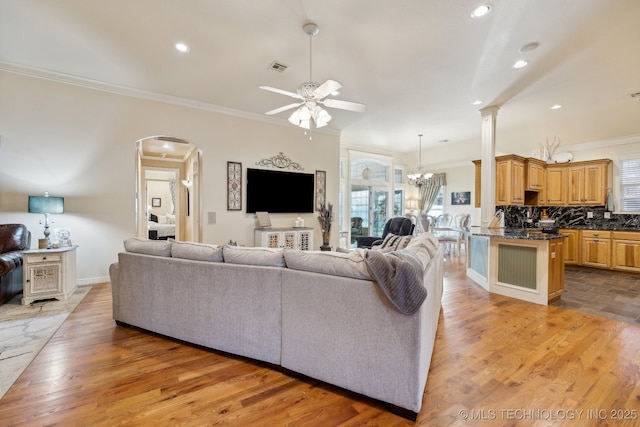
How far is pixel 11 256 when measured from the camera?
3.42 meters

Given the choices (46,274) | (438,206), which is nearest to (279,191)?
(46,274)

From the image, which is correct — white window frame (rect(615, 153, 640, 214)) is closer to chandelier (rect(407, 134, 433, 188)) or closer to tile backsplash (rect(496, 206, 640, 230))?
tile backsplash (rect(496, 206, 640, 230))

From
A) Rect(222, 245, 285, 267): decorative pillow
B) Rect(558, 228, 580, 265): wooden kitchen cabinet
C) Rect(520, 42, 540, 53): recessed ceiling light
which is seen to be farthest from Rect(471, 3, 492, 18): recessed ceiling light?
Rect(558, 228, 580, 265): wooden kitchen cabinet

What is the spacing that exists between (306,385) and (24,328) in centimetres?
297

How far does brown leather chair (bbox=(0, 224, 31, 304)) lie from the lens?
3.33 metres

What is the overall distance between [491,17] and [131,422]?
445 centimetres

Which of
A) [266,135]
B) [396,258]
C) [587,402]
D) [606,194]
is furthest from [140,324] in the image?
[606,194]

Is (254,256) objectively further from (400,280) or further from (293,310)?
(400,280)

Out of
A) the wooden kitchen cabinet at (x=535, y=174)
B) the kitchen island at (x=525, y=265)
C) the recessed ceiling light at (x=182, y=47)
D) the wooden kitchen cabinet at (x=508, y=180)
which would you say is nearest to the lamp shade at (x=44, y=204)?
the recessed ceiling light at (x=182, y=47)

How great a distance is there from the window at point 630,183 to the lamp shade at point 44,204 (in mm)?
9973

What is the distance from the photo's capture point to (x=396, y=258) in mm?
1706

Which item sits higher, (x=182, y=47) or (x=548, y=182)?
(x=182, y=47)

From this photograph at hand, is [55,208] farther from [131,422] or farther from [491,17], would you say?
[491,17]

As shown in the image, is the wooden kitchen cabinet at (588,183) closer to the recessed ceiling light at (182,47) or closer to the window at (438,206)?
the window at (438,206)
